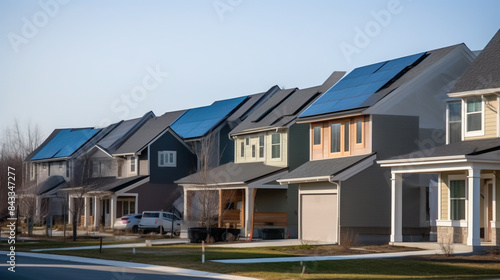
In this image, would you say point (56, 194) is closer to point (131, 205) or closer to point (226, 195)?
point (131, 205)

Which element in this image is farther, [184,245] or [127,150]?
[127,150]

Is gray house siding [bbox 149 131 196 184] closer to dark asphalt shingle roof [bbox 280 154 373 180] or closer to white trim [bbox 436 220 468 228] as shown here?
dark asphalt shingle roof [bbox 280 154 373 180]

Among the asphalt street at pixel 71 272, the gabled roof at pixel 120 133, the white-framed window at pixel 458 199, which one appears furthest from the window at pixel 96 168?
the white-framed window at pixel 458 199

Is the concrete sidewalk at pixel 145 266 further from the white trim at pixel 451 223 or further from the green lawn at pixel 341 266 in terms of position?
the white trim at pixel 451 223

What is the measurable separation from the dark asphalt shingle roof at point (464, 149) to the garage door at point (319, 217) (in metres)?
5.82

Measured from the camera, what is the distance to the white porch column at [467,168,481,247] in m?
28.5

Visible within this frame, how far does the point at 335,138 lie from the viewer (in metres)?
38.9

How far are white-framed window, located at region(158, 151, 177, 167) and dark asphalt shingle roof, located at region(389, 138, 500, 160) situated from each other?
2930 cm

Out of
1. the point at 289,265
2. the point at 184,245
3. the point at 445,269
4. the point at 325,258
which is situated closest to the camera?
the point at 445,269

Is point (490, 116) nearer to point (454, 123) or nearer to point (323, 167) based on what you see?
point (454, 123)

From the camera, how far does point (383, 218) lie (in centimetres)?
3631

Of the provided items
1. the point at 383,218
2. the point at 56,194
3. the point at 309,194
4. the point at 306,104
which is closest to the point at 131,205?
the point at 56,194

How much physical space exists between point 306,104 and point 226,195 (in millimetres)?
7401

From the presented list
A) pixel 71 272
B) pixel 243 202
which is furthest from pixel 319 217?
pixel 71 272
